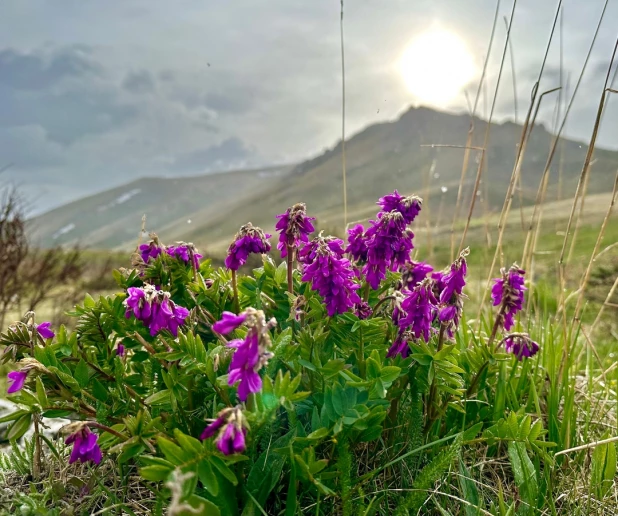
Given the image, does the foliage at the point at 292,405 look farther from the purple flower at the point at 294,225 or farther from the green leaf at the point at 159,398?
the purple flower at the point at 294,225

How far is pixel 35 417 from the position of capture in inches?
87.7

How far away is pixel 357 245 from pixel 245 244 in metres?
0.50

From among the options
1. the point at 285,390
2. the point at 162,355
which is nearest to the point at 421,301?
the point at 285,390

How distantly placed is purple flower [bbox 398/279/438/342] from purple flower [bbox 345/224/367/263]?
0.30m

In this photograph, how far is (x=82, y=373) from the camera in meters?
2.10

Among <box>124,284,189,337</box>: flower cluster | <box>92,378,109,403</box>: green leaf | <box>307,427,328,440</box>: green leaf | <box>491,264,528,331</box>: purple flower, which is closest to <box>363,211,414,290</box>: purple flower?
<box>491,264,528,331</box>: purple flower

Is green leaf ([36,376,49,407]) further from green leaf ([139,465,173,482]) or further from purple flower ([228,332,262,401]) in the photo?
purple flower ([228,332,262,401])

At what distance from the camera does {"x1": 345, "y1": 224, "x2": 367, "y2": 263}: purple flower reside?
2268 millimetres

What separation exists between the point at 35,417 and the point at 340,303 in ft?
4.74

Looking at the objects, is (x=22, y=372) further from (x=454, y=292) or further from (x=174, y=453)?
(x=454, y=292)

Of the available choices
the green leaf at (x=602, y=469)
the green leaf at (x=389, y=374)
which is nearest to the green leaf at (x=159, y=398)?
the green leaf at (x=389, y=374)

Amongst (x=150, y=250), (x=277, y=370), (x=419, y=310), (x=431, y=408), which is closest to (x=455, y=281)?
(x=419, y=310)

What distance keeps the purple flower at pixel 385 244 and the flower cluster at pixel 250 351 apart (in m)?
0.83

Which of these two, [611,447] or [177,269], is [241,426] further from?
[611,447]
